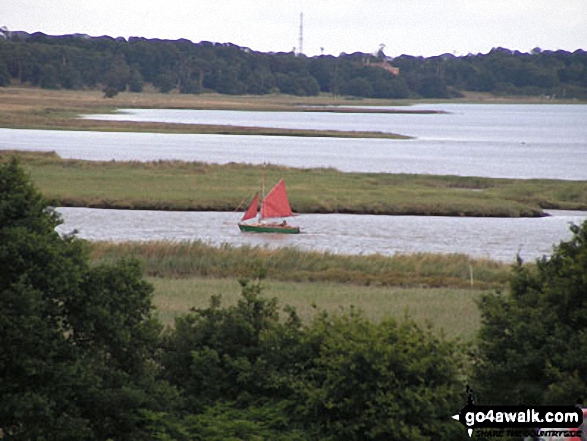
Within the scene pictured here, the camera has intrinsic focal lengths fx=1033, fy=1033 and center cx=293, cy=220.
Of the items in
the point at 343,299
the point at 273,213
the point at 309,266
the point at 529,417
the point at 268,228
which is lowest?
the point at 268,228

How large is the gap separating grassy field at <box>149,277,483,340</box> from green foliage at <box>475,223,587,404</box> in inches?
236

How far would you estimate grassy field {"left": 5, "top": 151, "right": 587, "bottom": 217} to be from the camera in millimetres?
48406

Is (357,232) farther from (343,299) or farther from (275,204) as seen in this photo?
(343,299)

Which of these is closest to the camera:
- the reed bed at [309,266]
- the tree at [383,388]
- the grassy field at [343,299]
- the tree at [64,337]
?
the tree at [64,337]

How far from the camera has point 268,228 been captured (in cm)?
A: 4216

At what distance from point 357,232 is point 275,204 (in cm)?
355

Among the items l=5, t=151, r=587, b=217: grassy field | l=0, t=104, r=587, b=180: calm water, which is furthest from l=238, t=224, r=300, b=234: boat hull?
l=0, t=104, r=587, b=180: calm water

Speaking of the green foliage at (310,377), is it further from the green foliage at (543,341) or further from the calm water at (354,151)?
the calm water at (354,151)

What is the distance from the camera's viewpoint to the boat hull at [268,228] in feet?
137

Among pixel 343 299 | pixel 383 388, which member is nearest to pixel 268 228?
pixel 343 299

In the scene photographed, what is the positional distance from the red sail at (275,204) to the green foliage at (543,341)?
31.0 m

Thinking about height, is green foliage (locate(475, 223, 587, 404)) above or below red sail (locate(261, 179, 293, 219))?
above

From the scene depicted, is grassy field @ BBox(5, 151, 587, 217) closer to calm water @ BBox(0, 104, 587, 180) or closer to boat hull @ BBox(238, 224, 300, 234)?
boat hull @ BBox(238, 224, 300, 234)

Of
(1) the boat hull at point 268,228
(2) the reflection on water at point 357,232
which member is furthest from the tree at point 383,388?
(1) the boat hull at point 268,228
